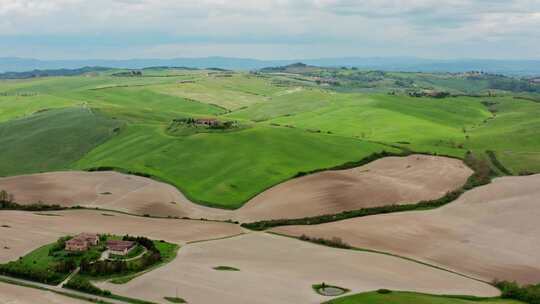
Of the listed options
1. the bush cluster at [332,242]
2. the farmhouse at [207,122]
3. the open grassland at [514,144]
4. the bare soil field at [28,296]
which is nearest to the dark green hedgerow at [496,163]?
the open grassland at [514,144]

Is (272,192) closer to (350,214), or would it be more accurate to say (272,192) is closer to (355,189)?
(355,189)

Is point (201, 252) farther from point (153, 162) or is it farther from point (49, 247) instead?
point (153, 162)

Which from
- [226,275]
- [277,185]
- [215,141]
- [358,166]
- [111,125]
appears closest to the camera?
[226,275]

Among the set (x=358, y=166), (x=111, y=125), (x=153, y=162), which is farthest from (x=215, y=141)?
(x=111, y=125)

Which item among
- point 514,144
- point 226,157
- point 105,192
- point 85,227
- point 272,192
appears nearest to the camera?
point 85,227

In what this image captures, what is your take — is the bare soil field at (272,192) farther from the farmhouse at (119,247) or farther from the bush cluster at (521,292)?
the bush cluster at (521,292)

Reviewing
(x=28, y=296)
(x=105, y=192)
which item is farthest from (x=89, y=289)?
(x=105, y=192)
